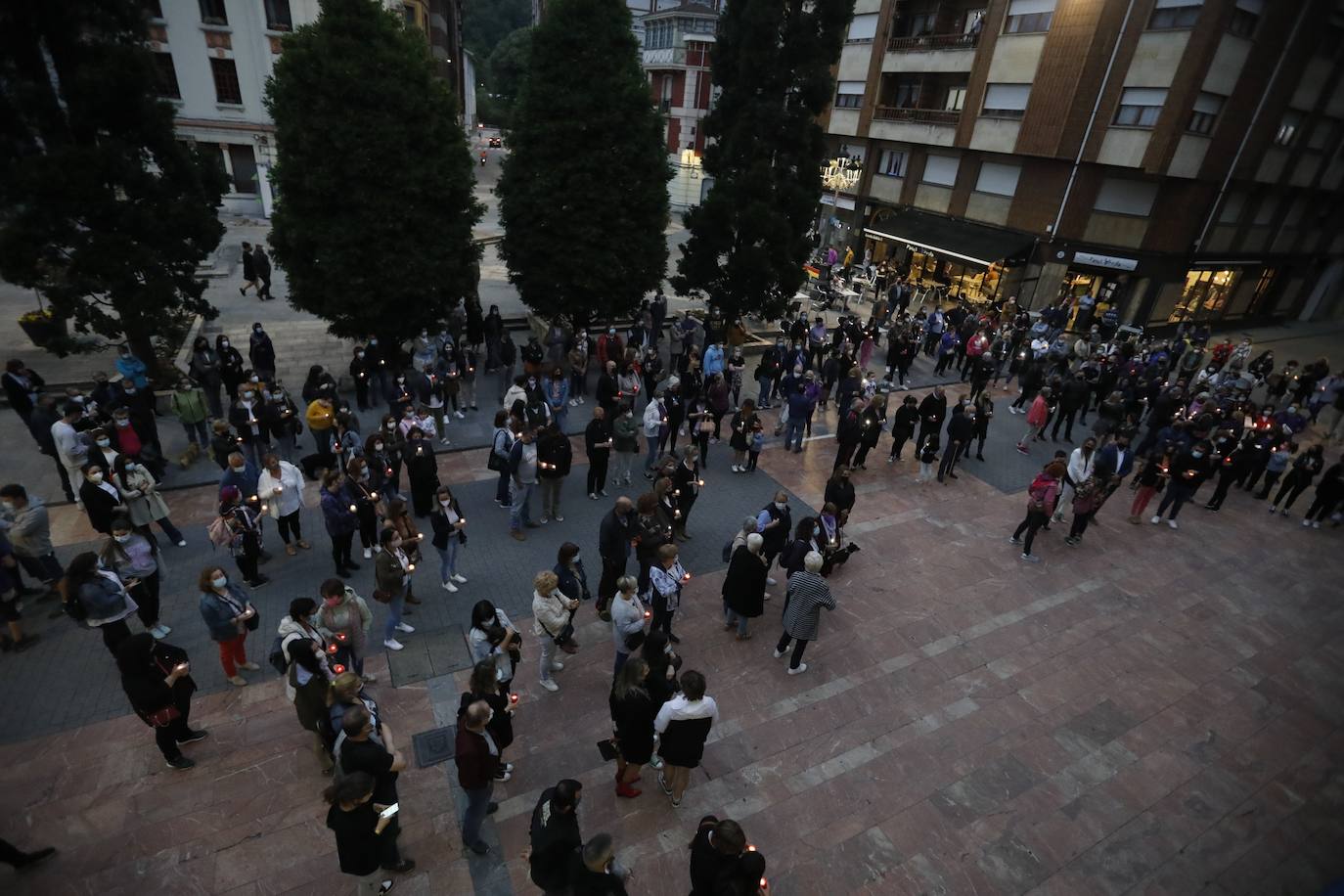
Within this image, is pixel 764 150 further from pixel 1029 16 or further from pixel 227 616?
pixel 227 616

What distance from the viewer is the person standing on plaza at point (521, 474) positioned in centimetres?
1029

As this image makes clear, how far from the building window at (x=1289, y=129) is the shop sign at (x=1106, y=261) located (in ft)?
24.8

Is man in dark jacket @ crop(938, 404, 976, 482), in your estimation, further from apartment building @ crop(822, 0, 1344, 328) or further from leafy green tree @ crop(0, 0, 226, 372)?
apartment building @ crop(822, 0, 1344, 328)

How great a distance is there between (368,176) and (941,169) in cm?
2707

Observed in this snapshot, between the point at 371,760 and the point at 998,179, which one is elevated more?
the point at 998,179

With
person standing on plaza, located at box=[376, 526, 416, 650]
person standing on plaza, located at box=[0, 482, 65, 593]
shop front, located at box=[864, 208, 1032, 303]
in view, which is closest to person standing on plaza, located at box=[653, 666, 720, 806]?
person standing on plaza, located at box=[376, 526, 416, 650]

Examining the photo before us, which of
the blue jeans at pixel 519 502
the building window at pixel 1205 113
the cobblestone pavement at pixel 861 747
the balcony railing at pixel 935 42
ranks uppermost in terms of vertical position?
the balcony railing at pixel 935 42

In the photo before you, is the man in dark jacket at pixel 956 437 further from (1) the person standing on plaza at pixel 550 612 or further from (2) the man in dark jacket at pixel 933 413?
(1) the person standing on plaza at pixel 550 612

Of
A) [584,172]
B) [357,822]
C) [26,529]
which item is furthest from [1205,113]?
[26,529]

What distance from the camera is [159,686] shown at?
19.0 feet

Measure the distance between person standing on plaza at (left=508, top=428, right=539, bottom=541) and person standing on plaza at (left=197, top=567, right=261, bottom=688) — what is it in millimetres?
4050

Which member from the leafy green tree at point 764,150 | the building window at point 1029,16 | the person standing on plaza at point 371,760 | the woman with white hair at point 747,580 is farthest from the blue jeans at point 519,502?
the building window at point 1029,16

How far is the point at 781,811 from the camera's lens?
6.51 metres

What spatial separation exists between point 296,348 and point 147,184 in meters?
6.47
